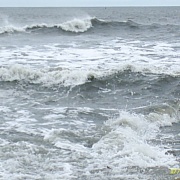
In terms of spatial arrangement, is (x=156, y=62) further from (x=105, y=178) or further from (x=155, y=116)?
(x=105, y=178)

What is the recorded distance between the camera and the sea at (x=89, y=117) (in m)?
6.02

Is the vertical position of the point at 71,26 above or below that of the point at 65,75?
below

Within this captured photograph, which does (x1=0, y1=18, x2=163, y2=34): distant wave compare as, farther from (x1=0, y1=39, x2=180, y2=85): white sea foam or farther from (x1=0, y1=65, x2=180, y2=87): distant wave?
(x1=0, y1=65, x2=180, y2=87): distant wave

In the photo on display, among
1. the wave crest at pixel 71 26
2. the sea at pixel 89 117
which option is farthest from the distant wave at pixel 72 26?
the sea at pixel 89 117

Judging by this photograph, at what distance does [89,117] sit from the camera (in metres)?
9.18

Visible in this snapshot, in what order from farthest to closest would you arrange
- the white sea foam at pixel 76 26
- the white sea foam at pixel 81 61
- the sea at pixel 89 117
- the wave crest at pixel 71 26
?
the white sea foam at pixel 76 26 → the wave crest at pixel 71 26 → the white sea foam at pixel 81 61 → the sea at pixel 89 117

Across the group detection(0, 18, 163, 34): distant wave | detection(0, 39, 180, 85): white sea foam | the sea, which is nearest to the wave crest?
detection(0, 18, 163, 34): distant wave

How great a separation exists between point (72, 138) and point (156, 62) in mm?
10258

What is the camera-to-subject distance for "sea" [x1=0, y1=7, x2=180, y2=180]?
6.02m

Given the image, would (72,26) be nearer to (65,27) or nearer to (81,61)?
(65,27)

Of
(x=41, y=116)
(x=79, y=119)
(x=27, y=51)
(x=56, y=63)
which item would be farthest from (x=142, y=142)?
(x=27, y=51)

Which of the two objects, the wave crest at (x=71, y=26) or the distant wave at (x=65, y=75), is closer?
the distant wave at (x=65, y=75)

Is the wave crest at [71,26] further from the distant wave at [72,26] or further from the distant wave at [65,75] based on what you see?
the distant wave at [65,75]

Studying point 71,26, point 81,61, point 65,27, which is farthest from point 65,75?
point 71,26
